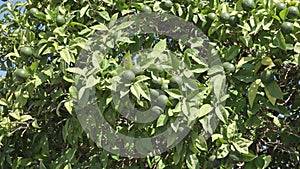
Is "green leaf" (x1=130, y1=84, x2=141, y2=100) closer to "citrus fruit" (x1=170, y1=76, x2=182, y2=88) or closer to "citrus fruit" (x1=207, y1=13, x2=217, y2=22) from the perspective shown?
"citrus fruit" (x1=170, y1=76, x2=182, y2=88)

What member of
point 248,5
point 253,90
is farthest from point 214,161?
point 248,5

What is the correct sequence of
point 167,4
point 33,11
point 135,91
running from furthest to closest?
point 33,11 → point 167,4 → point 135,91

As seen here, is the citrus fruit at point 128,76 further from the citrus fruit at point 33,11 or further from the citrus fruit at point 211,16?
the citrus fruit at point 33,11

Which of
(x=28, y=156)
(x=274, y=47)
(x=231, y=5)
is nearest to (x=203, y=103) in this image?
(x=274, y=47)

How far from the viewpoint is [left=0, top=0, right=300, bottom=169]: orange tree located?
1522 millimetres

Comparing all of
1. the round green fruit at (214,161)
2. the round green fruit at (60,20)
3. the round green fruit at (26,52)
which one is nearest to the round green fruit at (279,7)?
the round green fruit at (214,161)

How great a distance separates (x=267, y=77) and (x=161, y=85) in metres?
0.31

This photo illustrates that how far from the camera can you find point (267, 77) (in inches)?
59.6

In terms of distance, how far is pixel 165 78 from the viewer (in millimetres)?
1520

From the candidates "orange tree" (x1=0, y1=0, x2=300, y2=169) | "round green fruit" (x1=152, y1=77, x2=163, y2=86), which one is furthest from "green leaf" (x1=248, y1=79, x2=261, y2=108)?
"round green fruit" (x1=152, y1=77, x2=163, y2=86)

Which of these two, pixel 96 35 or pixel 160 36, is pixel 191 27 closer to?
pixel 160 36

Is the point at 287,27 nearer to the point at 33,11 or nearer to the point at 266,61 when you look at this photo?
the point at 266,61

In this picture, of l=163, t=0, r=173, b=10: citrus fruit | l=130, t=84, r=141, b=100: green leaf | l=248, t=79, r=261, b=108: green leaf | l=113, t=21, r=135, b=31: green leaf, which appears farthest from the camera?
l=163, t=0, r=173, b=10: citrus fruit

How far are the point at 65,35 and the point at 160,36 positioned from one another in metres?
0.34
